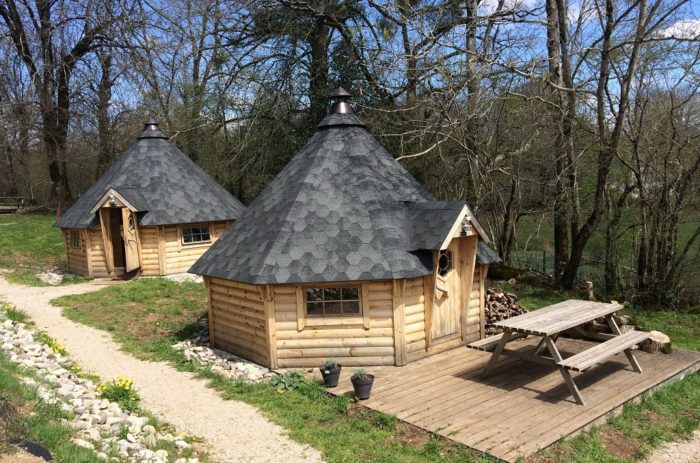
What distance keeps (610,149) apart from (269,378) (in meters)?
10.3

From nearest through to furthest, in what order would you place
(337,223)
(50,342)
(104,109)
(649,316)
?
(337,223) → (50,342) → (649,316) → (104,109)

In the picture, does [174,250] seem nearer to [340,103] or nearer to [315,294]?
[340,103]

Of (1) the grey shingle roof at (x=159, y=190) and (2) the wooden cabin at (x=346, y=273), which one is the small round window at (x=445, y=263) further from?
(1) the grey shingle roof at (x=159, y=190)

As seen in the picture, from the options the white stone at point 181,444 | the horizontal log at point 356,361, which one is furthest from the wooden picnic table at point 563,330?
the white stone at point 181,444

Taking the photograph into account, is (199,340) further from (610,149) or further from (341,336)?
(610,149)

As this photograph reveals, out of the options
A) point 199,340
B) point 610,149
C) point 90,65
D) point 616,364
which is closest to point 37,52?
point 90,65

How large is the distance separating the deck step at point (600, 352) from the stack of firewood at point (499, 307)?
3.50 m

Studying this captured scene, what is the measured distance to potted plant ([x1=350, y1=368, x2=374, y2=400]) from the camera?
7.86 metres

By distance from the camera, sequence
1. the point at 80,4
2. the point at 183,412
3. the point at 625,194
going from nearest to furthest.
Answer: the point at 183,412 → the point at 625,194 → the point at 80,4

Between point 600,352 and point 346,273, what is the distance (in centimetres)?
→ 412

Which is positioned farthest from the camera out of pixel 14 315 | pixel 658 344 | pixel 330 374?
pixel 14 315

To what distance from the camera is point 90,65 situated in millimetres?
28688

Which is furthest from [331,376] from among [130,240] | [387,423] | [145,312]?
[130,240]

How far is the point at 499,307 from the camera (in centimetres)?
1251
